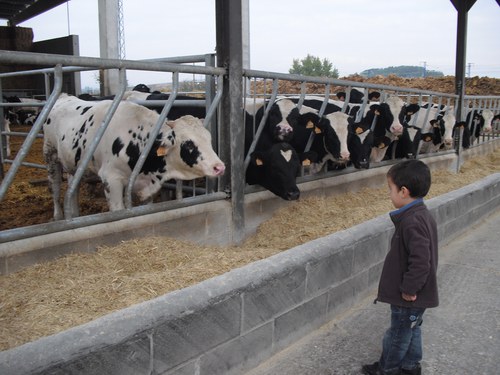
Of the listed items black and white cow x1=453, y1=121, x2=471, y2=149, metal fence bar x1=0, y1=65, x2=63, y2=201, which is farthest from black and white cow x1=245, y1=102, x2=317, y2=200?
black and white cow x1=453, y1=121, x2=471, y2=149

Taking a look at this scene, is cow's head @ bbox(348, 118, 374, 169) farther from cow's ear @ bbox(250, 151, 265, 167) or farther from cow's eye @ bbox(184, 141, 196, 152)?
cow's eye @ bbox(184, 141, 196, 152)

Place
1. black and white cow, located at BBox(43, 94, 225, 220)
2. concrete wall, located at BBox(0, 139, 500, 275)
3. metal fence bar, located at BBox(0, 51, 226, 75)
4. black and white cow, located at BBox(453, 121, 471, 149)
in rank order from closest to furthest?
1. metal fence bar, located at BBox(0, 51, 226, 75)
2. concrete wall, located at BBox(0, 139, 500, 275)
3. black and white cow, located at BBox(43, 94, 225, 220)
4. black and white cow, located at BBox(453, 121, 471, 149)

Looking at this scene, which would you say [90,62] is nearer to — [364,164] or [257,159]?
[257,159]

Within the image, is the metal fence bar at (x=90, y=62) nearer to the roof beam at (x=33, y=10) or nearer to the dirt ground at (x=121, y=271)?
the dirt ground at (x=121, y=271)

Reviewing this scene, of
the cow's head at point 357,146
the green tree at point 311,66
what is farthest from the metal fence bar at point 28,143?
the green tree at point 311,66

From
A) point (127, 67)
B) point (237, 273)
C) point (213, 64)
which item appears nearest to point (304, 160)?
point (213, 64)

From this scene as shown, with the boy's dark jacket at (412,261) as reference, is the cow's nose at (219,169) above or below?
above

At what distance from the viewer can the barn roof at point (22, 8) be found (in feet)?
55.7

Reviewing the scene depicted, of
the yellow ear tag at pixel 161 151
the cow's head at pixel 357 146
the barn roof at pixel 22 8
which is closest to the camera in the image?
the yellow ear tag at pixel 161 151

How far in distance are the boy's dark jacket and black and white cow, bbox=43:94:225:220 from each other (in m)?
1.88

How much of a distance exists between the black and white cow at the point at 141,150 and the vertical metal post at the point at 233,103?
21 centimetres

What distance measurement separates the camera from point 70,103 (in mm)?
5422

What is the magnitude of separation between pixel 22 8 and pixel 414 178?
20.6 m

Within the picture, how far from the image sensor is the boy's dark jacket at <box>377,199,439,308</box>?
240cm
